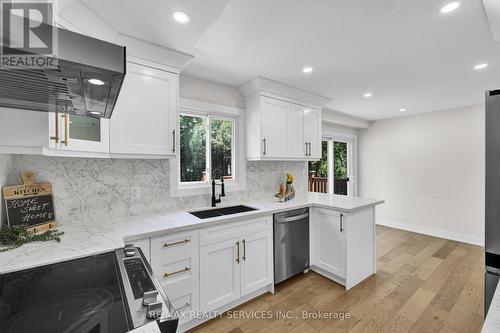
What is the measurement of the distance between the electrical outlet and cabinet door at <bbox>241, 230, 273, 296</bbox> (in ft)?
3.60

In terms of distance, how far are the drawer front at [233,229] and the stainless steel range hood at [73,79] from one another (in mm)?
1250

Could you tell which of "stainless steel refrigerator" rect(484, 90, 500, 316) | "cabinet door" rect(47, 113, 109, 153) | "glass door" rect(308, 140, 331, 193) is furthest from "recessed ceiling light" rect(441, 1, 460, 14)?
"glass door" rect(308, 140, 331, 193)

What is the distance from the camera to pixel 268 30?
1656mm

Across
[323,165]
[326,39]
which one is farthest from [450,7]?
[323,165]

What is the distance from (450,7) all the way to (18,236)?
311 centimetres

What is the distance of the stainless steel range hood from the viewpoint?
25.3 inches

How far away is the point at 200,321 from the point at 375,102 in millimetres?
3927

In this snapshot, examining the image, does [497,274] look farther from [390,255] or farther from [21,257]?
[21,257]

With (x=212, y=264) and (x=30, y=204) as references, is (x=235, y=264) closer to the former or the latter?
(x=212, y=264)

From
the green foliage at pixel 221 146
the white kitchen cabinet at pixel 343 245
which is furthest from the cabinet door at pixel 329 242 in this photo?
the green foliage at pixel 221 146

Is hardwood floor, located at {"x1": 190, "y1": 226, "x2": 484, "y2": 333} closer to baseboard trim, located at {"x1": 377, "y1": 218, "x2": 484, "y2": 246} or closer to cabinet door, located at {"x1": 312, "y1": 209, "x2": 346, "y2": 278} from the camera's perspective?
cabinet door, located at {"x1": 312, "y1": 209, "x2": 346, "y2": 278}

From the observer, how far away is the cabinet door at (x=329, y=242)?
8.05 ft

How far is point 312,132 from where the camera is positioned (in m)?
3.19

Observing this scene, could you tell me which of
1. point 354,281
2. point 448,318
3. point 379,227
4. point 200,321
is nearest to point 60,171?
point 200,321
